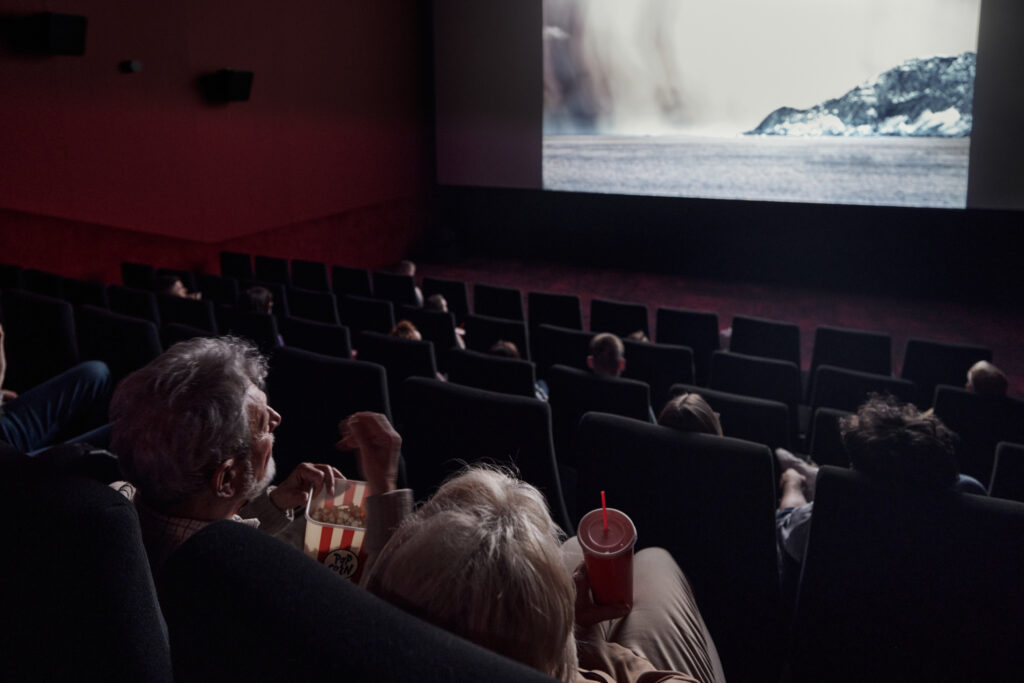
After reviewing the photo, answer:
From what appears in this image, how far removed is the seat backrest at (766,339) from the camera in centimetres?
455

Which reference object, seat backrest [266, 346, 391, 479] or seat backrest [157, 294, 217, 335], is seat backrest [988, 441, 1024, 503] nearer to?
seat backrest [266, 346, 391, 479]

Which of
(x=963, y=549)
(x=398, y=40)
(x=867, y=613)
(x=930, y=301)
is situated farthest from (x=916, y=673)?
(x=398, y=40)

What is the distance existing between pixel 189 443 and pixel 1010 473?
227 centimetres

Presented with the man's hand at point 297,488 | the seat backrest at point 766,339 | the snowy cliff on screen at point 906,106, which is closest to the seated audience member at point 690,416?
the man's hand at point 297,488

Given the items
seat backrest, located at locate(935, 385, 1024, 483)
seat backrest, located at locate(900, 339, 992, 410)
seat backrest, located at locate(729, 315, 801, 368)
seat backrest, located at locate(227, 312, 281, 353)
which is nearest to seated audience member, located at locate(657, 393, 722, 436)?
seat backrest, located at locate(935, 385, 1024, 483)

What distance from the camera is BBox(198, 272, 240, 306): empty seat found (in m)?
5.45

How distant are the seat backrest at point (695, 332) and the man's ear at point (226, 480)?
3.91 meters

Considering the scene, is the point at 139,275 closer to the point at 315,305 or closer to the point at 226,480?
the point at 315,305

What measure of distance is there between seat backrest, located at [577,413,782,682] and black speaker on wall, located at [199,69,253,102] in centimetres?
622

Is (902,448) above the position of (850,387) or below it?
above

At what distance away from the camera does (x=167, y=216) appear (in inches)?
264

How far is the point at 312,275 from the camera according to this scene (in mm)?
6477

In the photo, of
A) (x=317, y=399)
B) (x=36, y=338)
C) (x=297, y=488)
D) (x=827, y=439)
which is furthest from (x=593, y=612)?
(x=36, y=338)

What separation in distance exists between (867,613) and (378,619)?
4.67 ft
